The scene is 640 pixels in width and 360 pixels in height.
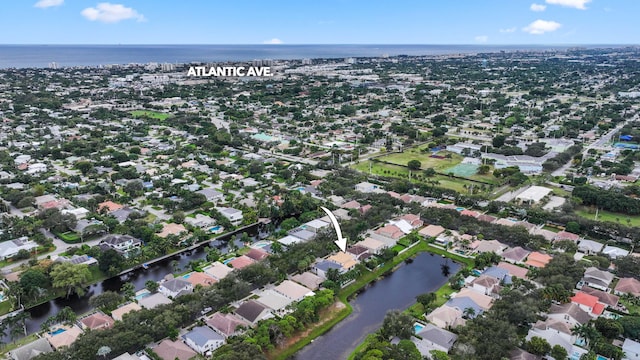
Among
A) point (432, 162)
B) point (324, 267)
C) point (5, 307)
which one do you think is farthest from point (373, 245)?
point (432, 162)

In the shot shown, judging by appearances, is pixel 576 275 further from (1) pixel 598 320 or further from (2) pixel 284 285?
(2) pixel 284 285

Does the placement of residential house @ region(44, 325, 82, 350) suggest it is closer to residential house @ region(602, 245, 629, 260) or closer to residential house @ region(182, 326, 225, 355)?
residential house @ region(182, 326, 225, 355)

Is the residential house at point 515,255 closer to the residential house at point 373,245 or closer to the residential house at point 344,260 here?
the residential house at point 373,245

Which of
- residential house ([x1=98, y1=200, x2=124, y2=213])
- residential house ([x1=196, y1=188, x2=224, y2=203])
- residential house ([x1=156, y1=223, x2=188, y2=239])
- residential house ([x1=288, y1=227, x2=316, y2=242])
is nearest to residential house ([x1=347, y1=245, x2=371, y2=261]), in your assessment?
residential house ([x1=288, y1=227, x2=316, y2=242])

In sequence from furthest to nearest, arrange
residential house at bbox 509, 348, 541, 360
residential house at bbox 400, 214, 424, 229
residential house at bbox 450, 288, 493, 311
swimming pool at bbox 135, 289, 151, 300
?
residential house at bbox 400, 214, 424, 229 < swimming pool at bbox 135, 289, 151, 300 < residential house at bbox 450, 288, 493, 311 < residential house at bbox 509, 348, 541, 360

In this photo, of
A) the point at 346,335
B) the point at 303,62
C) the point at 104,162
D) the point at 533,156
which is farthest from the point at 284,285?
the point at 303,62
